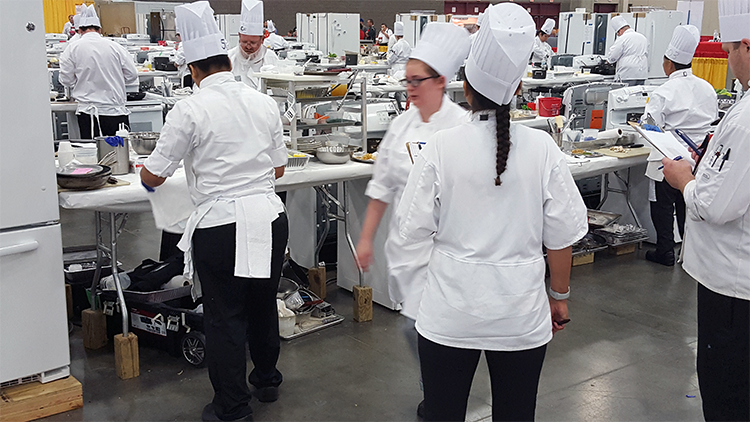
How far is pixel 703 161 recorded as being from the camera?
199 centimetres

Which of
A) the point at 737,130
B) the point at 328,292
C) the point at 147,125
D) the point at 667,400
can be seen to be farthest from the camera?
the point at 147,125

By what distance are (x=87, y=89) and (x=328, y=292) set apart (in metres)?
2.83

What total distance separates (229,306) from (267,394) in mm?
481

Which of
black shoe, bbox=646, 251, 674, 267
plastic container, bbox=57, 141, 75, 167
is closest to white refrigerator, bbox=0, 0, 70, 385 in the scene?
plastic container, bbox=57, 141, 75, 167

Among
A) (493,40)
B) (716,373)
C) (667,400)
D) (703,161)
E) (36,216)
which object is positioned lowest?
(667,400)

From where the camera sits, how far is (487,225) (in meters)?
1.57

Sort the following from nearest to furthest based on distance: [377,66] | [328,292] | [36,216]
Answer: [36,216] → [328,292] → [377,66]

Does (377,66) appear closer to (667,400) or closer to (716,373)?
(667,400)

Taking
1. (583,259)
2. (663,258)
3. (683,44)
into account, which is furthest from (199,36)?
(663,258)

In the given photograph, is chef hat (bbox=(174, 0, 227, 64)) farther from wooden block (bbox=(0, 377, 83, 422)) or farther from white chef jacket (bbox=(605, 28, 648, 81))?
white chef jacket (bbox=(605, 28, 648, 81))

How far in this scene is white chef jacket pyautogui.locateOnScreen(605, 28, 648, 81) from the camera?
29.8ft

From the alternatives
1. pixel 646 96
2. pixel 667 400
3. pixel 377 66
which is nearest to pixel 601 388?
pixel 667 400

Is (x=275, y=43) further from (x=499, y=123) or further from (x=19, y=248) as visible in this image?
(x=499, y=123)

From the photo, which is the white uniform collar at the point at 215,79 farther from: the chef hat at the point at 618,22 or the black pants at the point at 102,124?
the chef hat at the point at 618,22
